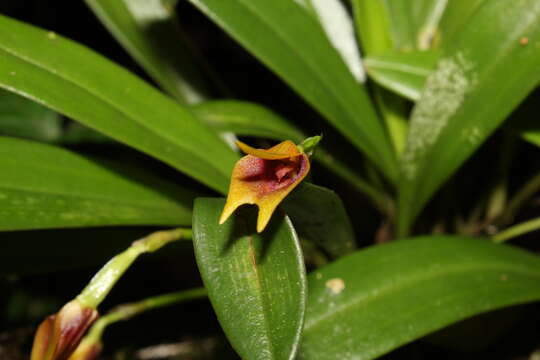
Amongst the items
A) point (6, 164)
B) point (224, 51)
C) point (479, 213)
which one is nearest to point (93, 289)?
point (6, 164)

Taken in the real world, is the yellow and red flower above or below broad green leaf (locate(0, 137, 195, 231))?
above

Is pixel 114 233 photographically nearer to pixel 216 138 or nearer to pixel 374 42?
pixel 216 138

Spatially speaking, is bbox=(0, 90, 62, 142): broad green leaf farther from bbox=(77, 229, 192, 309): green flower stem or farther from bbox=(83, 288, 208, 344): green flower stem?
bbox=(77, 229, 192, 309): green flower stem

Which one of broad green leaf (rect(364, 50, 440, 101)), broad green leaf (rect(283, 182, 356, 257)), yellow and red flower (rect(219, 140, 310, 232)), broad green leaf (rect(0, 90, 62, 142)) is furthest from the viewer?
broad green leaf (rect(0, 90, 62, 142))

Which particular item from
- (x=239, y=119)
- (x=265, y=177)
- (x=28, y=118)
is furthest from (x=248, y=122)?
(x=28, y=118)

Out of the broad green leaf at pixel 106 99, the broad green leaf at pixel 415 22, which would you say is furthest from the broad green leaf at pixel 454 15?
the broad green leaf at pixel 106 99

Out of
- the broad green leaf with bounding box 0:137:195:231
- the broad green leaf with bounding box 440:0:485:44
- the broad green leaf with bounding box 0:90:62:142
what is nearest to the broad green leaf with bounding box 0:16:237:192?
the broad green leaf with bounding box 0:137:195:231
